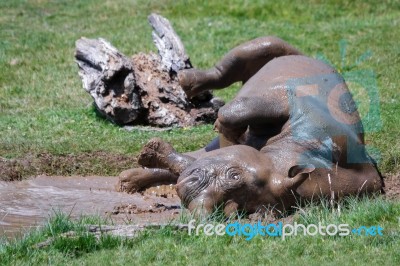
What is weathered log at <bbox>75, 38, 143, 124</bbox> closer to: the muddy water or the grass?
the grass

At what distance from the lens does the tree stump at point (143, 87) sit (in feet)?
33.7

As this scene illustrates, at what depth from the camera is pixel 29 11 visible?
15.9 metres

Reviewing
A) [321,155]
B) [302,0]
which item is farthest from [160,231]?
[302,0]

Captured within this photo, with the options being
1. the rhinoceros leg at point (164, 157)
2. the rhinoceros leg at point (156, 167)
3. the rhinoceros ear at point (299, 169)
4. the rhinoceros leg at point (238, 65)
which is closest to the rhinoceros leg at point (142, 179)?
the rhinoceros leg at point (156, 167)

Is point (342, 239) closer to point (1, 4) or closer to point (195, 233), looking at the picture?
point (195, 233)

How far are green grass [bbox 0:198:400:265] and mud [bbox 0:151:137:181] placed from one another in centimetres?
236

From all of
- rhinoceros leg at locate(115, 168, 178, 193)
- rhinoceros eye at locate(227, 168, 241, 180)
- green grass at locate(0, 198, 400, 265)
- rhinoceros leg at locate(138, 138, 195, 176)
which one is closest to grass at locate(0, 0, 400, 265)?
green grass at locate(0, 198, 400, 265)

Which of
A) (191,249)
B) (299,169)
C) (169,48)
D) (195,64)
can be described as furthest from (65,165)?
(195,64)

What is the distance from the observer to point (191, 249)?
238 inches

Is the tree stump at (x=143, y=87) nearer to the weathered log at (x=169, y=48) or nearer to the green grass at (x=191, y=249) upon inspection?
the weathered log at (x=169, y=48)

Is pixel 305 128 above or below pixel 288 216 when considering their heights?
above

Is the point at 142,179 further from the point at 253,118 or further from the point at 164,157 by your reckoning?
the point at 253,118

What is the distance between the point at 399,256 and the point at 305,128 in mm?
1806

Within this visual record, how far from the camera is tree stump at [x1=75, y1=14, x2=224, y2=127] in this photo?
1027cm
